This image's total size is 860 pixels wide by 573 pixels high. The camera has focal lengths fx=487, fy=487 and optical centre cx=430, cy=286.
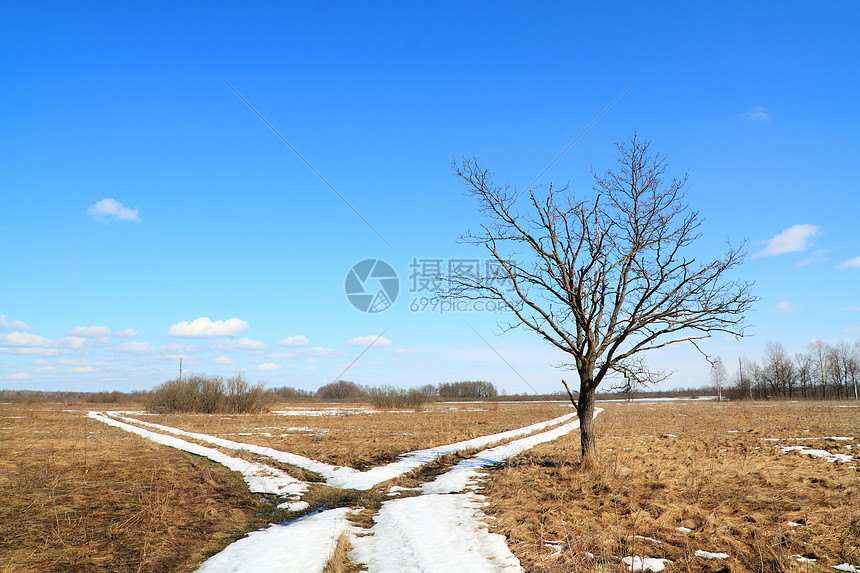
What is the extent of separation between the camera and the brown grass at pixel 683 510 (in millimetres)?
6516

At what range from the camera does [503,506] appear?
9195 mm

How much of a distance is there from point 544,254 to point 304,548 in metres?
8.52

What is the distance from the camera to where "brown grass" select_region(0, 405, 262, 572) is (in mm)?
6863

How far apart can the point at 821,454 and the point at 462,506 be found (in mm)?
12240

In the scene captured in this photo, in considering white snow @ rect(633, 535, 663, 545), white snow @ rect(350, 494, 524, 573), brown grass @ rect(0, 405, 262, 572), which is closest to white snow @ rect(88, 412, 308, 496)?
brown grass @ rect(0, 405, 262, 572)

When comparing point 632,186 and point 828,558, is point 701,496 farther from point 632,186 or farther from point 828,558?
point 632,186

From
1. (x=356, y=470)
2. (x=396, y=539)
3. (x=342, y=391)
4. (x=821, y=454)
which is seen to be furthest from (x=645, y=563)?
(x=342, y=391)

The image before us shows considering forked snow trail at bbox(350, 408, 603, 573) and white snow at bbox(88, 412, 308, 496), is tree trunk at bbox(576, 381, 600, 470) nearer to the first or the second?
forked snow trail at bbox(350, 408, 603, 573)

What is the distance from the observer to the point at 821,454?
14.6m

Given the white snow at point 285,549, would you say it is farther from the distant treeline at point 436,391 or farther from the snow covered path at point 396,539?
the distant treeline at point 436,391

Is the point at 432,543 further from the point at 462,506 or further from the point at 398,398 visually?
the point at 398,398

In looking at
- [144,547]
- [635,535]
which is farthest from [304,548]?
[635,535]

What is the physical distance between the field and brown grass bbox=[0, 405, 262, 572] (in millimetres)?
38

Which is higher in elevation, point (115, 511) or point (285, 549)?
point (285, 549)
